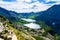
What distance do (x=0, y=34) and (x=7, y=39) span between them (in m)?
3.98

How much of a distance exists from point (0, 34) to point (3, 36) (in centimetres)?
225

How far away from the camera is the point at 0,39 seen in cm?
10225

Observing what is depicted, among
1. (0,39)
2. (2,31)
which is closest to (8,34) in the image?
(2,31)

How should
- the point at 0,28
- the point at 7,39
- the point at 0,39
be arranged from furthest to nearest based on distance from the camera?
the point at 0,28 → the point at 7,39 → the point at 0,39

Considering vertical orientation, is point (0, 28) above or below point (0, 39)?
above

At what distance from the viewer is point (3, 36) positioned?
355ft

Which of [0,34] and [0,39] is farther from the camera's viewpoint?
[0,34]

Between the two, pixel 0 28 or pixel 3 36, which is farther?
pixel 0 28

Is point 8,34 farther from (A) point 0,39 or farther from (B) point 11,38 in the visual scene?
(A) point 0,39

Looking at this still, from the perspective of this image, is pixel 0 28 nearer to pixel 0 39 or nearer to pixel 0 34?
pixel 0 34

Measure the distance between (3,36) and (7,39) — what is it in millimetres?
2369

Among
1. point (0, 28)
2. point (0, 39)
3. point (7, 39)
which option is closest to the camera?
point (0, 39)

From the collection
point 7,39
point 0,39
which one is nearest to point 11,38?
point 7,39

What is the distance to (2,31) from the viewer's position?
114 metres
